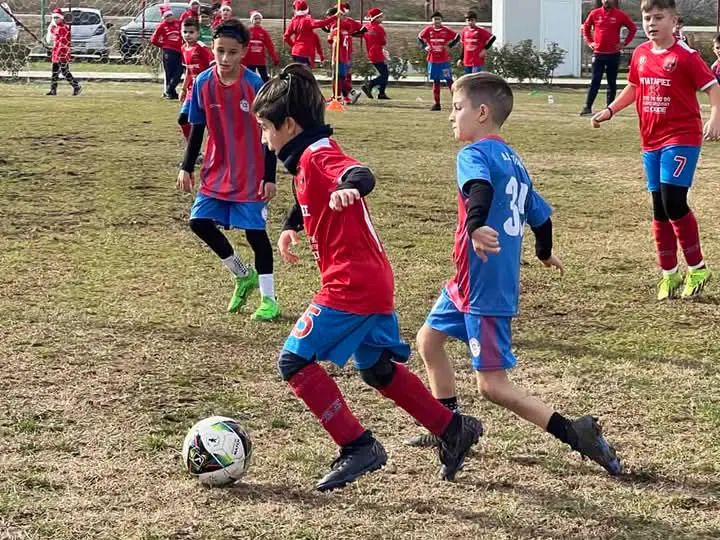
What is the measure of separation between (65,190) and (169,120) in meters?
6.71

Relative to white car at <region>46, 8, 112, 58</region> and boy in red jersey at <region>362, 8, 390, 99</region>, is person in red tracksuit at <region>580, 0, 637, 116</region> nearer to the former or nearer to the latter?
boy in red jersey at <region>362, 8, 390, 99</region>

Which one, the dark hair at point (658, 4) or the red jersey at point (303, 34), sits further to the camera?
the red jersey at point (303, 34)

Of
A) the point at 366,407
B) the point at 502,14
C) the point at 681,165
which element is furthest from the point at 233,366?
the point at 502,14

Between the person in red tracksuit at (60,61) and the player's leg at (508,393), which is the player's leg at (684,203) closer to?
the player's leg at (508,393)

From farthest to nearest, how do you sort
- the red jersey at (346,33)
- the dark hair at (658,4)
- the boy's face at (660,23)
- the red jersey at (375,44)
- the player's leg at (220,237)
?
the red jersey at (375,44) < the red jersey at (346,33) < the player's leg at (220,237) < the boy's face at (660,23) < the dark hair at (658,4)

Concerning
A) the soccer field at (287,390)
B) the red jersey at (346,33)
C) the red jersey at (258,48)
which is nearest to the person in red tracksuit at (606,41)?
the red jersey at (346,33)

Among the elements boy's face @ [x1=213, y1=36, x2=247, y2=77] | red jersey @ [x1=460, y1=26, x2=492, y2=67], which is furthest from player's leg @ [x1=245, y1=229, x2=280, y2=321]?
red jersey @ [x1=460, y1=26, x2=492, y2=67]

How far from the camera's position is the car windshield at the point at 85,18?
35.5 meters

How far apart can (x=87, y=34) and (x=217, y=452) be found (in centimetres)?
3317

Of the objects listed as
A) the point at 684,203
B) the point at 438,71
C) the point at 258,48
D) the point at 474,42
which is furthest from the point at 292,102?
the point at 474,42

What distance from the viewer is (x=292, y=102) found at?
4266mm

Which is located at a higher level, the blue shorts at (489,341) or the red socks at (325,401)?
the blue shorts at (489,341)

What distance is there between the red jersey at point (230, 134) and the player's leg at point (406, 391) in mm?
2862

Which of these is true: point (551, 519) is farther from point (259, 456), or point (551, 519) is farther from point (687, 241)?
point (687, 241)
